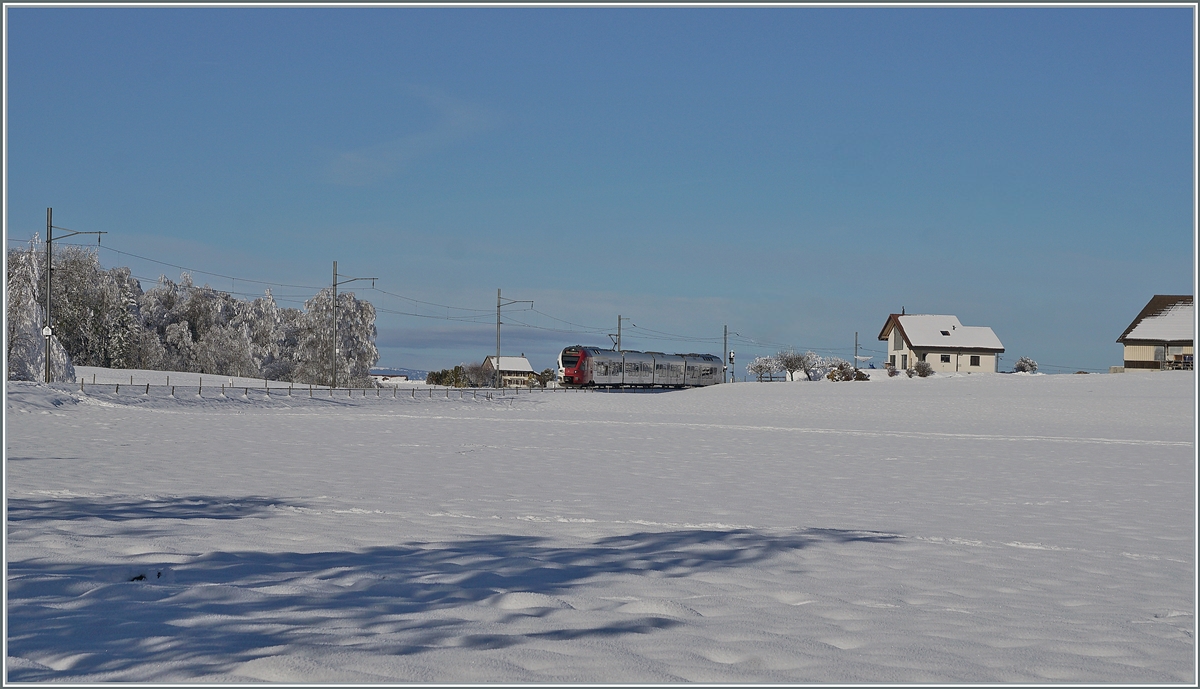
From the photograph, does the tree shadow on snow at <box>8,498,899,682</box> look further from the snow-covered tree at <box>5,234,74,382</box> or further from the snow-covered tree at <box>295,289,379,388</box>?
the snow-covered tree at <box>295,289,379,388</box>

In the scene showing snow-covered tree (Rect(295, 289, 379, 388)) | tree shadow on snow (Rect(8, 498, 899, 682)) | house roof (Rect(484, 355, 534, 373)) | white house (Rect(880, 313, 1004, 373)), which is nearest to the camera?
tree shadow on snow (Rect(8, 498, 899, 682))

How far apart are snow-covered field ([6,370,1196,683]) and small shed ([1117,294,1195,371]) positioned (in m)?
67.5

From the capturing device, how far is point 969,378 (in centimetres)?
6931

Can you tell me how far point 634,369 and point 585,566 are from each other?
222 ft

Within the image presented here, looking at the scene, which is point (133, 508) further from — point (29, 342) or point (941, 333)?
point (941, 333)

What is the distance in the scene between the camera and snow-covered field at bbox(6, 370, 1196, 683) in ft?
16.7

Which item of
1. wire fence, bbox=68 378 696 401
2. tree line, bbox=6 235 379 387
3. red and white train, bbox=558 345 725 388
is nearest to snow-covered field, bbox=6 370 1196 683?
wire fence, bbox=68 378 696 401

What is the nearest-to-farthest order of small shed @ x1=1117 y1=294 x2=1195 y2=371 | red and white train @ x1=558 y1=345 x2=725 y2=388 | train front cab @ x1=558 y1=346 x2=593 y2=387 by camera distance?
train front cab @ x1=558 y1=346 x2=593 y2=387, red and white train @ x1=558 y1=345 x2=725 y2=388, small shed @ x1=1117 y1=294 x2=1195 y2=371

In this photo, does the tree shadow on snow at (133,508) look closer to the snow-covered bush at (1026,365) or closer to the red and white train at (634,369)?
the red and white train at (634,369)

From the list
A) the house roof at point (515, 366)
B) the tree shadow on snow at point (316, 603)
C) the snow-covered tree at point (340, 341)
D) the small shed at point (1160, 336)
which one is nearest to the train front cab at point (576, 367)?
the snow-covered tree at point (340, 341)

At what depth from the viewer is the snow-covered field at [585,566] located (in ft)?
16.7

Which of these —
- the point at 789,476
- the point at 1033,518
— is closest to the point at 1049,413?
the point at 789,476

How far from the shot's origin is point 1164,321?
258ft

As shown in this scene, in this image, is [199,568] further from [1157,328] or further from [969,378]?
[1157,328]
